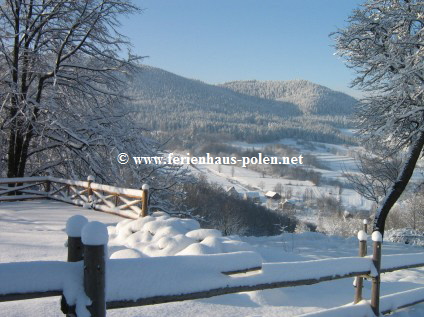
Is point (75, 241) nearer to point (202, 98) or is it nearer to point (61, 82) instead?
point (61, 82)

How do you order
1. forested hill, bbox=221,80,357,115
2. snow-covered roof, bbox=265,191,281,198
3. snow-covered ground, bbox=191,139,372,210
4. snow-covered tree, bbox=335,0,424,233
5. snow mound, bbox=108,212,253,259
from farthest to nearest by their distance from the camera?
forested hill, bbox=221,80,357,115 → snow-covered ground, bbox=191,139,372,210 → snow-covered roof, bbox=265,191,281,198 → snow-covered tree, bbox=335,0,424,233 → snow mound, bbox=108,212,253,259

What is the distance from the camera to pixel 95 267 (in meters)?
2.38

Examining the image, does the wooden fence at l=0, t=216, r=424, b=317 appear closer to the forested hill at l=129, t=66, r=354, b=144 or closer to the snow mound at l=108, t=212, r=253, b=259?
the snow mound at l=108, t=212, r=253, b=259

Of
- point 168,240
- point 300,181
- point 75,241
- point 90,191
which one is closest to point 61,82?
point 90,191

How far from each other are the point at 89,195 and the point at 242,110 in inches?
5771

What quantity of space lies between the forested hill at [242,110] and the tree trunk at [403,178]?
7674 centimetres

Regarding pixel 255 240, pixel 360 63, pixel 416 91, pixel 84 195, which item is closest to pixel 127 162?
pixel 84 195

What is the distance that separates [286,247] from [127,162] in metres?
7.23

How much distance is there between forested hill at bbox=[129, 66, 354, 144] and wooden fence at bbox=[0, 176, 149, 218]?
2918 inches

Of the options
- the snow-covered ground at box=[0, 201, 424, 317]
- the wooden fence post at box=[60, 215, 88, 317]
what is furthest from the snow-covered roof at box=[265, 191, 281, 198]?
the wooden fence post at box=[60, 215, 88, 317]

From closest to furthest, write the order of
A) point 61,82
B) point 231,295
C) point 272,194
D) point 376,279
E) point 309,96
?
1. point 376,279
2. point 231,295
3. point 61,82
4. point 272,194
5. point 309,96

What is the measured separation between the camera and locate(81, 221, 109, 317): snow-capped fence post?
7.74 ft

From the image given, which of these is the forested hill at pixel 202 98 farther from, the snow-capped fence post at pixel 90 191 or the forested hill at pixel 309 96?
the snow-capped fence post at pixel 90 191

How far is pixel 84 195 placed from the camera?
13.3m
